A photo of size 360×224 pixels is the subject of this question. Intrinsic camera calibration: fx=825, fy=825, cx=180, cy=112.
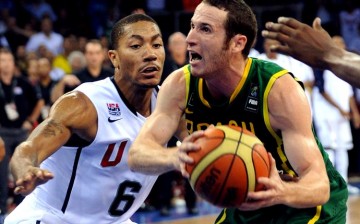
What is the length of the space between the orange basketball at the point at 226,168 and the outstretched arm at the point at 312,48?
1.57ft

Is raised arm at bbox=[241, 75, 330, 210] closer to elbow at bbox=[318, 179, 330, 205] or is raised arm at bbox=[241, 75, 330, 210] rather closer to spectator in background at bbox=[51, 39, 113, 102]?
elbow at bbox=[318, 179, 330, 205]

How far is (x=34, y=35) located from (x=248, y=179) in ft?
33.7

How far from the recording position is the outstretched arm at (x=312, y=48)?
363 centimetres

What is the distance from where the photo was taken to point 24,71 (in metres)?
12.2

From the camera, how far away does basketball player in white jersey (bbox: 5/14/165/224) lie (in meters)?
5.08

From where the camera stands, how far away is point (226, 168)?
372cm

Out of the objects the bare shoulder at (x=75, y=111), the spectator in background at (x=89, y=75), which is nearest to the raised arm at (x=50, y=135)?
the bare shoulder at (x=75, y=111)

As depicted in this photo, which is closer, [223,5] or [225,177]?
[225,177]

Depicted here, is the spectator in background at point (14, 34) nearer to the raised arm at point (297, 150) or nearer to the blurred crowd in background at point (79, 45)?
the blurred crowd in background at point (79, 45)

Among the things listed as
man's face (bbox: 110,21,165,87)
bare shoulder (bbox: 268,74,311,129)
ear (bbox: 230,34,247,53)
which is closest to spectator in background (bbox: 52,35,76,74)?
man's face (bbox: 110,21,165,87)

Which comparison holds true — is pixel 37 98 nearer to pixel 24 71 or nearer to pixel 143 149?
pixel 24 71

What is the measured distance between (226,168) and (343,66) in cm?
70

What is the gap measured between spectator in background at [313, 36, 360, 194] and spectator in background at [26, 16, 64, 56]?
4.32 metres

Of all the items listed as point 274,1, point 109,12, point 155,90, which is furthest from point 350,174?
point 155,90
